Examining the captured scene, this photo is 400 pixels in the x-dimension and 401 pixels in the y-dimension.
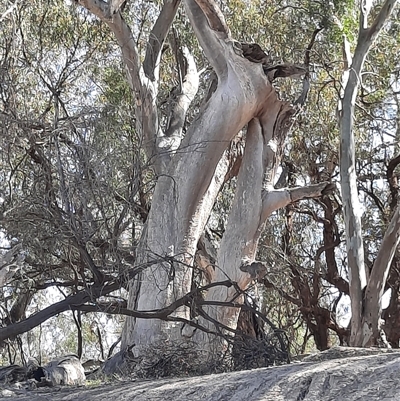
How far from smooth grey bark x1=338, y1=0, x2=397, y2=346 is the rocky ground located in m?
5.31

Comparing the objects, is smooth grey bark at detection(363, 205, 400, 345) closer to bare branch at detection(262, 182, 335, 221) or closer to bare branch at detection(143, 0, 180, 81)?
bare branch at detection(262, 182, 335, 221)

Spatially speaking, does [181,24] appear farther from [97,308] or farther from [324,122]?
[97,308]

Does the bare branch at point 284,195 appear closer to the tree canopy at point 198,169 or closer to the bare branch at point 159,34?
the tree canopy at point 198,169

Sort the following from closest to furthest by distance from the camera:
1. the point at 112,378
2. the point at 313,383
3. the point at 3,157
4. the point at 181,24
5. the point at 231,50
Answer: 1. the point at 313,383
2. the point at 112,378
3. the point at 3,157
4. the point at 231,50
5. the point at 181,24

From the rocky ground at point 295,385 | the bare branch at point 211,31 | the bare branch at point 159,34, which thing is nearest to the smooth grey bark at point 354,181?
the bare branch at point 211,31

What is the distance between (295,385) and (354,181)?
23.2 ft

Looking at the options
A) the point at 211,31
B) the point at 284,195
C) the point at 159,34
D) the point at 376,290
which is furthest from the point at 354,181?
the point at 159,34

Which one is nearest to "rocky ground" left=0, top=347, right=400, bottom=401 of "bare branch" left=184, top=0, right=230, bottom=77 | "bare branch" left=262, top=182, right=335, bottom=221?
"bare branch" left=262, top=182, right=335, bottom=221

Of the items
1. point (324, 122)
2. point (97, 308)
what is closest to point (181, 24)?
point (324, 122)

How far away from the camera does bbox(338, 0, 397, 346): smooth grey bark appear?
9.72m

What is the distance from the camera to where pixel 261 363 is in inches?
230

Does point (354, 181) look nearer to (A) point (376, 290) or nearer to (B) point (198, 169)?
(A) point (376, 290)

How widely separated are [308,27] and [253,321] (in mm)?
5844

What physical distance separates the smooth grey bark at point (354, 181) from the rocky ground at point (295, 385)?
5.31 meters
